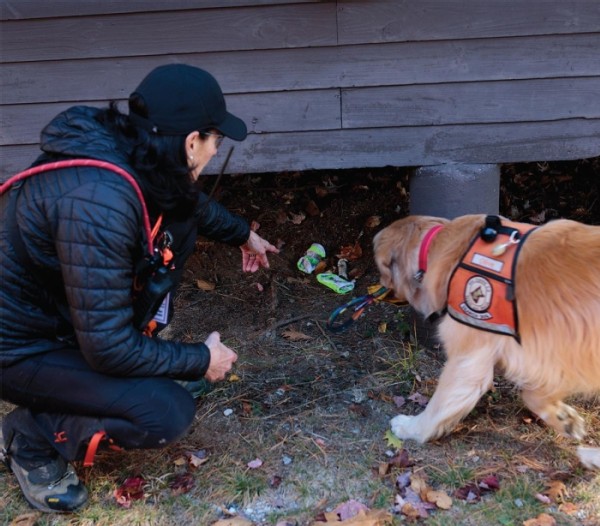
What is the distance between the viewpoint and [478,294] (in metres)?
2.50

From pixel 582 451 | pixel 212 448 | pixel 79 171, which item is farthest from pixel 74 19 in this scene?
pixel 582 451

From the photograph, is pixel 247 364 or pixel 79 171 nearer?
pixel 79 171

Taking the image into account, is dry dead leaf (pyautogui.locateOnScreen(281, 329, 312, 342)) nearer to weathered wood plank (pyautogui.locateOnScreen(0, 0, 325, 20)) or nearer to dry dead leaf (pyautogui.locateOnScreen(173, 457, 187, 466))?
dry dead leaf (pyautogui.locateOnScreen(173, 457, 187, 466))

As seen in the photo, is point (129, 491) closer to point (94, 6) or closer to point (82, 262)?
point (82, 262)

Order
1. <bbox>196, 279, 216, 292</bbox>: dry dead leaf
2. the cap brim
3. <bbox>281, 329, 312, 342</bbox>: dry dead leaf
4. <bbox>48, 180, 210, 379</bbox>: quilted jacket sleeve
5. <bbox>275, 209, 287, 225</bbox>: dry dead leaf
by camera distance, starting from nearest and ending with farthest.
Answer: <bbox>48, 180, 210, 379</bbox>: quilted jacket sleeve
the cap brim
<bbox>281, 329, 312, 342</bbox>: dry dead leaf
<bbox>196, 279, 216, 292</bbox>: dry dead leaf
<bbox>275, 209, 287, 225</bbox>: dry dead leaf

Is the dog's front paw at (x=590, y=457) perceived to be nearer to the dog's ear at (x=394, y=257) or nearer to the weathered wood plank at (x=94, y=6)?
the dog's ear at (x=394, y=257)

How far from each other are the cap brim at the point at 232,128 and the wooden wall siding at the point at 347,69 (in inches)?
40.2

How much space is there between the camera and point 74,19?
3.19 metres

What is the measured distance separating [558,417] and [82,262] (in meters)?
2.26

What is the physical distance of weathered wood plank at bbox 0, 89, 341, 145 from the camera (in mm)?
3275

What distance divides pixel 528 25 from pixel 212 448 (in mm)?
2700

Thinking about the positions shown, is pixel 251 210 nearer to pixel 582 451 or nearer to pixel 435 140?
pixel 435 140

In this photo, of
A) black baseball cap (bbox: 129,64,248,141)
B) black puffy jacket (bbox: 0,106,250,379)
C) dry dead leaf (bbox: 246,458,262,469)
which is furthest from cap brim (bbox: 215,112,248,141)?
dry dead leaf (bbox: 246,458,262,469)

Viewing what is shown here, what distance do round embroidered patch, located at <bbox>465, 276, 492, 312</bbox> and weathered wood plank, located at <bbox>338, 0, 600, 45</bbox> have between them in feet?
4.61
